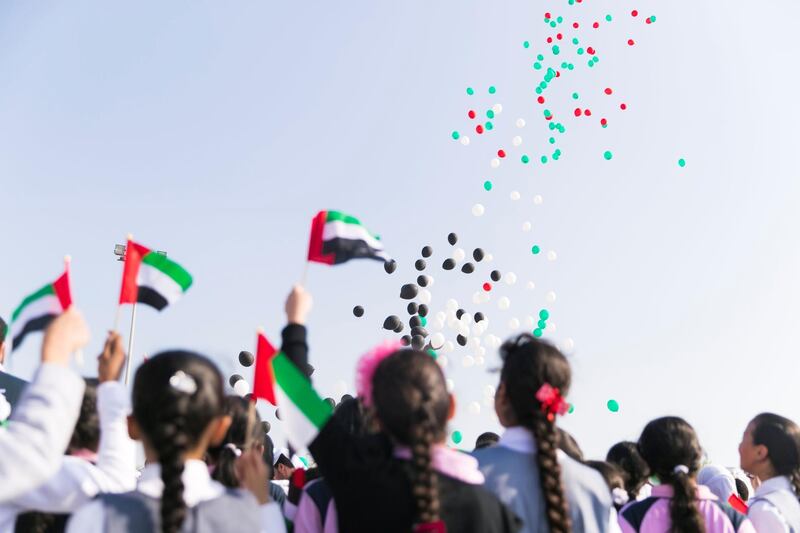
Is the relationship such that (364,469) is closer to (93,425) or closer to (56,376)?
(56,376)

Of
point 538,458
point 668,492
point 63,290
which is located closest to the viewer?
point 538,458

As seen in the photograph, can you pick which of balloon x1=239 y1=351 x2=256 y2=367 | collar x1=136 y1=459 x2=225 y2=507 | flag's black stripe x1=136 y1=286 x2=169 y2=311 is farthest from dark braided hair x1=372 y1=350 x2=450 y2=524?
balloon x1=239 y1=351 x2=256 y2=367

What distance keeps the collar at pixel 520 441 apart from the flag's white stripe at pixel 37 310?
150 cm

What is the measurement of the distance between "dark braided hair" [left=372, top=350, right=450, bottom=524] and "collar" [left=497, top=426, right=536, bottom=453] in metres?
0.38

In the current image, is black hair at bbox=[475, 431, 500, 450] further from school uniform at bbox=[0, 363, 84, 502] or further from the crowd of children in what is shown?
school uniform at bbox=[0, 363, 84, 502]

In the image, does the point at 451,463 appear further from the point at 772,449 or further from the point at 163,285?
the point at 772,449

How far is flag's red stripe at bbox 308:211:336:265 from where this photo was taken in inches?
124

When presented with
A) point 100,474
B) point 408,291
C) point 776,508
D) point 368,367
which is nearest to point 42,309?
point 100,474

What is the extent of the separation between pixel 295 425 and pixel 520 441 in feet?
2.15

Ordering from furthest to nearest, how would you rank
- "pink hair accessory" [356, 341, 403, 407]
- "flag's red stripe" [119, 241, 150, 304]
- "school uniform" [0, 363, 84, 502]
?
"flag's red stripe" [119, 241, 150, 304]
"pink hair accessory" [356, 341, 403, 407]
"school uniform" [0, 363, 84, 502]

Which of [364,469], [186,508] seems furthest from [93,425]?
[364,469]

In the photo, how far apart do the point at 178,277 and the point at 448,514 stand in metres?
1.49

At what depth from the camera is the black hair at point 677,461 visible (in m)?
2.93

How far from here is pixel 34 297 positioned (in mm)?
2699
